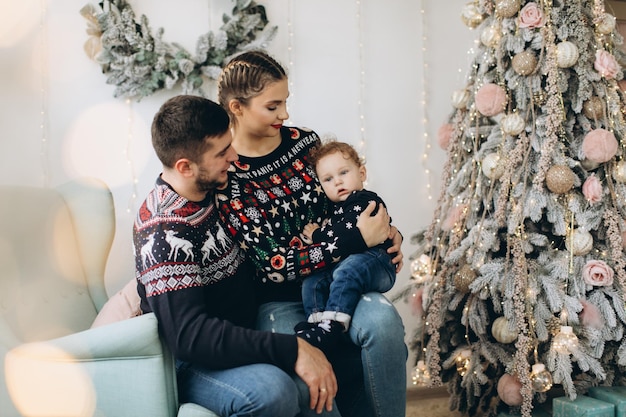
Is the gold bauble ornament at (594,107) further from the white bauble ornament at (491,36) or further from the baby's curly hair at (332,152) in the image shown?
the baby's curly hair at (332,152)

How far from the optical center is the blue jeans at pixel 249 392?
56.6 inches

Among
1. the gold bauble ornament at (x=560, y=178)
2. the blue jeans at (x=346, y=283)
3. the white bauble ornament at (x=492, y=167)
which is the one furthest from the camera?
the white bauble ornament at (x=492, y=167)

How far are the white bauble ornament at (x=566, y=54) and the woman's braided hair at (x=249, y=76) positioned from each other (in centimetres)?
100

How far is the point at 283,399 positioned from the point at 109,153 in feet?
5.02

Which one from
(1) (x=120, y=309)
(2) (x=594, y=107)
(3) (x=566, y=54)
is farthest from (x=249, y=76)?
(2) (x=594, y=107)

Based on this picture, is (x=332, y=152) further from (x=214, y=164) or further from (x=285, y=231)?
(x=214, y=164)

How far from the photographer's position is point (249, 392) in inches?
57.2

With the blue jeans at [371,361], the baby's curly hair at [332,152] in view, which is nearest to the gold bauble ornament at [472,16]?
the baby's curly hair at [332,152]

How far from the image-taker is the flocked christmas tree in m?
2.23

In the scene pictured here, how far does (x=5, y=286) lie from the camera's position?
184 centimetres

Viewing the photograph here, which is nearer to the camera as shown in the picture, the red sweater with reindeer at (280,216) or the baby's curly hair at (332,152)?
the red sweater with reindeer at (280,216)

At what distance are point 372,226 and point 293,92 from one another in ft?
3.97

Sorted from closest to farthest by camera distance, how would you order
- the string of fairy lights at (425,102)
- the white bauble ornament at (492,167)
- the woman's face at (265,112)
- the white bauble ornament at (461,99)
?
the woman's face at (265,112), the white bauble ornament at (492,167), the white bauble ornament at (461,99), the string of fairy lights at (425,102)

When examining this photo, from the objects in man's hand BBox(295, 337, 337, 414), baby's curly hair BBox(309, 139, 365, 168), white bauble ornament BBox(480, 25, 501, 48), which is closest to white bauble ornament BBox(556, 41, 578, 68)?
white bauble ornament BBox(480, 25, 501, 48)
